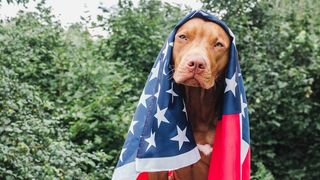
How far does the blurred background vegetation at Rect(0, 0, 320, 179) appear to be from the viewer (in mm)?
5773

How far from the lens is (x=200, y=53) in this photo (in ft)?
5.69

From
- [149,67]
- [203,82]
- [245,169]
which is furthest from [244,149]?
[149,67]

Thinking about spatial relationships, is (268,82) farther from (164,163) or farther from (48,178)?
(164,163)

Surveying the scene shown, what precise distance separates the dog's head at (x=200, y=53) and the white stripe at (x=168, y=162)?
0.68 ft

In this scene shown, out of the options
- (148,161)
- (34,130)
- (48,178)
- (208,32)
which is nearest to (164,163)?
(148,161)

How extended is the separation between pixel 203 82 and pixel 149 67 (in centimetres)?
506

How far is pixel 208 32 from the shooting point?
5.92ft

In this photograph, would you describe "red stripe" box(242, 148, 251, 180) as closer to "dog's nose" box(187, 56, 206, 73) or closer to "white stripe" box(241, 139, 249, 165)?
"white stripe" box(241, 139, 249, 165)

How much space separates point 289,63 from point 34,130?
3.16m

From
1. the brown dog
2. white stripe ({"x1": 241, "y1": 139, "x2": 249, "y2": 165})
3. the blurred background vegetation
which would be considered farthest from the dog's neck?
the blurred background vegetation

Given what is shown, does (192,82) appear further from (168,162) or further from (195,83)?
(168,162)

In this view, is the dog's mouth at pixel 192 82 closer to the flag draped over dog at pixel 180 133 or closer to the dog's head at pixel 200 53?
the dog's head at pixel 200 53

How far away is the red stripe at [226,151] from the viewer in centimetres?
178

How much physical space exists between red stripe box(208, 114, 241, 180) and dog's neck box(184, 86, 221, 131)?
0.13ft
